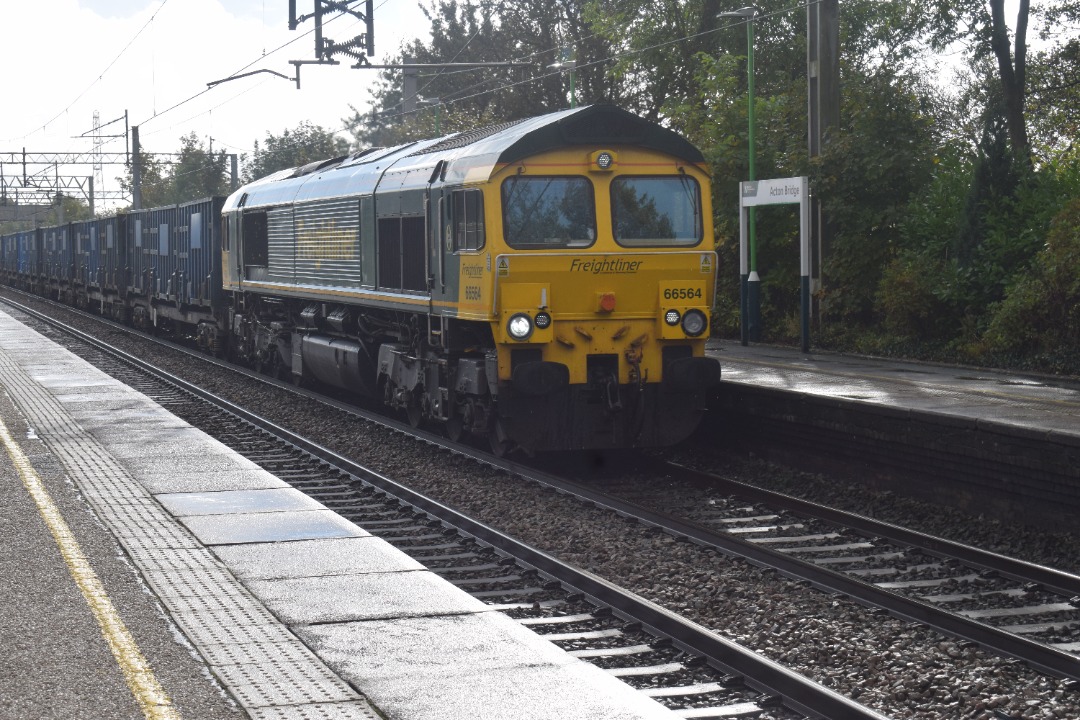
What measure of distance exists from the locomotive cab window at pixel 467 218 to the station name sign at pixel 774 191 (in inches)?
346

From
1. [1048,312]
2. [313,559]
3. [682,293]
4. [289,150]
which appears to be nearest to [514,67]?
[289,150]

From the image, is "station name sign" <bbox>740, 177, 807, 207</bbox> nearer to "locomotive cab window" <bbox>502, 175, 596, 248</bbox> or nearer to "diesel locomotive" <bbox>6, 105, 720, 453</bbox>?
"diesel locomotive" <bbox>6, 105, 720, 453</bbox>

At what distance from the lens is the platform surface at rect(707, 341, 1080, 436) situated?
12.7m

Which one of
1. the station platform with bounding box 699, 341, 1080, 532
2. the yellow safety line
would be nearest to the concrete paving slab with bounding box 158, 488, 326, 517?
the yellow safety line

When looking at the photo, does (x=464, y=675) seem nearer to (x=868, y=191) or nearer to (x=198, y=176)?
(x=868, y=191)

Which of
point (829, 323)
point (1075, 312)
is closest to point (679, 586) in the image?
point (1075, 312)

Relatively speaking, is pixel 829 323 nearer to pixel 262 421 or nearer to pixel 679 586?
pixel 262 421

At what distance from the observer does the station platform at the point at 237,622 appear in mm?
5734

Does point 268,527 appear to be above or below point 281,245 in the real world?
below

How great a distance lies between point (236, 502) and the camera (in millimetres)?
10812

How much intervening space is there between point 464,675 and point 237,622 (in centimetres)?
151

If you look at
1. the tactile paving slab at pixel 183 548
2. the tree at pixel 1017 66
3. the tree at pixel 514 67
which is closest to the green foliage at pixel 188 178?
the tree at pixel 514 67

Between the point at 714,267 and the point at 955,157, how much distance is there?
39.3ft

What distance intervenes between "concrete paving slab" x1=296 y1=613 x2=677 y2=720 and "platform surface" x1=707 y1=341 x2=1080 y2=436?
568cm
